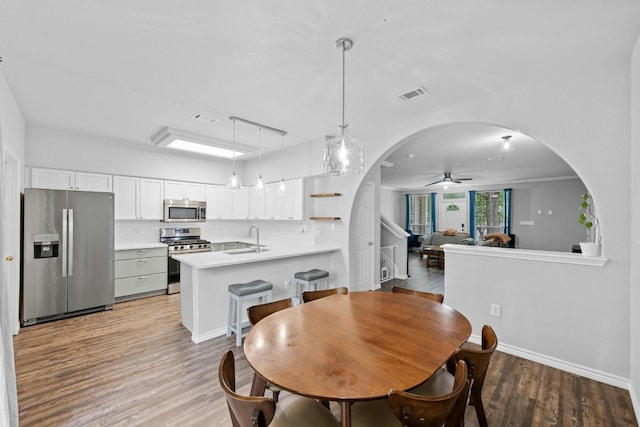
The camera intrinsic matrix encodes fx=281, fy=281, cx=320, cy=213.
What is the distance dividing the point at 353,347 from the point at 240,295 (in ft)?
6.26

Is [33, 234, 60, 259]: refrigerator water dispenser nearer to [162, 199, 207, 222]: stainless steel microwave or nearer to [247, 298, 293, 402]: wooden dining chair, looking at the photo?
[162, 199, 207, 222]: stainless steel microwave

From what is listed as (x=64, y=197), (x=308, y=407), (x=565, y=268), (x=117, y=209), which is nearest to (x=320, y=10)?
(x=308, y=407)

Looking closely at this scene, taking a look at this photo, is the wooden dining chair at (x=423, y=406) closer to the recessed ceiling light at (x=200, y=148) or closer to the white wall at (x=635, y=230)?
the white wall at (x=635, y=230)

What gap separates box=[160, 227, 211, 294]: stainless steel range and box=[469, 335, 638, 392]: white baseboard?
482cm

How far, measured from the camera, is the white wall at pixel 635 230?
2.00m

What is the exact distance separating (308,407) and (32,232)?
4186 mm

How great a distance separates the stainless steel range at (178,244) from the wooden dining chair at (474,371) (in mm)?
4539

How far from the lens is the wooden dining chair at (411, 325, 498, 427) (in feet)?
4.78

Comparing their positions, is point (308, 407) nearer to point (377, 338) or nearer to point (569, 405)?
point (377, 338)

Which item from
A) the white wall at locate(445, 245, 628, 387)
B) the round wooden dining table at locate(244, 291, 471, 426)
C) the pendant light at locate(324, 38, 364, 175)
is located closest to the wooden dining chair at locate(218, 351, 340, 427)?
the round wooden dining table at locate(244, 291, 471, 426)

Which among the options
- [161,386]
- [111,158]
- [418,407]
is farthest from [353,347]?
[111,158]

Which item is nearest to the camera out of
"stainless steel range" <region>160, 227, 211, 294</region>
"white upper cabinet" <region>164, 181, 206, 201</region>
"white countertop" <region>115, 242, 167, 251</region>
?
"white countertop" <region>115, 242, 167, 251</region>

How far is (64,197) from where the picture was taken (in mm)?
3736

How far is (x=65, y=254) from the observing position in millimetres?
3740
